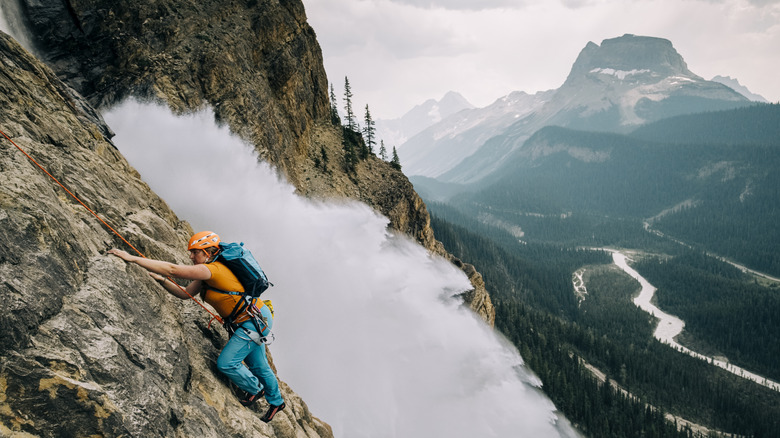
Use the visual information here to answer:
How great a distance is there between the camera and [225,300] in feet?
23.3

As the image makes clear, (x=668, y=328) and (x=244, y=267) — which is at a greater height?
(x=244, y=267)

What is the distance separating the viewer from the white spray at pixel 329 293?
1955cm

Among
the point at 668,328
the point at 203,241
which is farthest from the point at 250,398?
Result: the point at 668,328

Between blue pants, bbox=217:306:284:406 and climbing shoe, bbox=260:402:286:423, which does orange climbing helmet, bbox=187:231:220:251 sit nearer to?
blue pants, bbox=217:306:284:406

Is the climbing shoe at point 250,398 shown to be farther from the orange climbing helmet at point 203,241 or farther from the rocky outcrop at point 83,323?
the orange climbing helmet at point 203,241

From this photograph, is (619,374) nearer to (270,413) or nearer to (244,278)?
(270,413)

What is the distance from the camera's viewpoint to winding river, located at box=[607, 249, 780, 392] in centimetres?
9956

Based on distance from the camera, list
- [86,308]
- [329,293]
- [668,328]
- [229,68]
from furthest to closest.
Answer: [668,328] → [229,68] → [329,293] → [86,308]

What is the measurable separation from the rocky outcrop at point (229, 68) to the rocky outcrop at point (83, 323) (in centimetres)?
1850

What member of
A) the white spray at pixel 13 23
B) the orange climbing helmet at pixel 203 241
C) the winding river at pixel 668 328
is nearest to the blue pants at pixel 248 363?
the orange climbing helmet at pixel 203 241

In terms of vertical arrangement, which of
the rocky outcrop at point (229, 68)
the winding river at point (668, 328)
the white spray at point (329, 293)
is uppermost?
the rocky outcrop at point (229, 68)

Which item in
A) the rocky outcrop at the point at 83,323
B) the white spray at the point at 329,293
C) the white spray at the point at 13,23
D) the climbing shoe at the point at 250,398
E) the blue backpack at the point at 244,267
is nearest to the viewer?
the rocky outcrop at the point at 83,323

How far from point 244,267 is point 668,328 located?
15605cm

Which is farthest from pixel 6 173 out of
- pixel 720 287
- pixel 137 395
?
pixel 720 287
